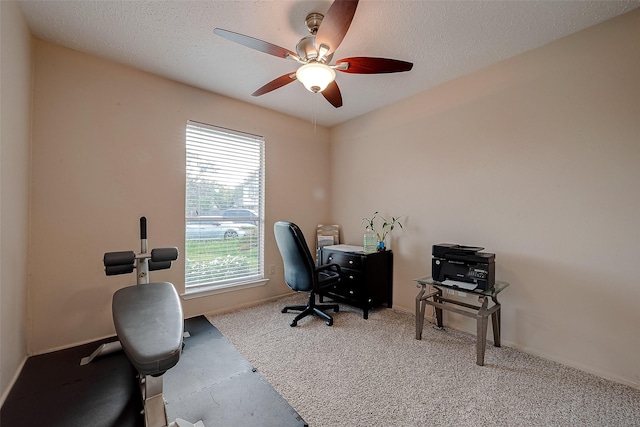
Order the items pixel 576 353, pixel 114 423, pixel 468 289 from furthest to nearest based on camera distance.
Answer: pixel 468 289 → pixel 576 353 → pixel 114 423

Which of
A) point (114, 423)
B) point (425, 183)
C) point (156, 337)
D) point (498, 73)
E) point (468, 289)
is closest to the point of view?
point (156, 337)

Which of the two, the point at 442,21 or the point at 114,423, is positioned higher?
the point at 442,21

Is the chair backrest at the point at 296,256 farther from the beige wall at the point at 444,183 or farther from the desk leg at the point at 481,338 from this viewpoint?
the desk leg at the point at 481,338

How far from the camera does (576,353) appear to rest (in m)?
1.98

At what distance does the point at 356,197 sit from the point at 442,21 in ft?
7.15

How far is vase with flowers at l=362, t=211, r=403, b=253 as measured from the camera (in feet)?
10.4

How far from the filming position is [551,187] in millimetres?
2098

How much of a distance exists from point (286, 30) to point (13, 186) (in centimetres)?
212

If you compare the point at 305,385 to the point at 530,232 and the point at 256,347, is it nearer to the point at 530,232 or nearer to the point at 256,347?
Answer: the point at 256,347

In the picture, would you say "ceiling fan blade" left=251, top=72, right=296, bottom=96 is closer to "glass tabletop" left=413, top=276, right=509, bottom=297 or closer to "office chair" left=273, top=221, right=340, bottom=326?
"office chair" left=273, top=221, right=340, bottom=326

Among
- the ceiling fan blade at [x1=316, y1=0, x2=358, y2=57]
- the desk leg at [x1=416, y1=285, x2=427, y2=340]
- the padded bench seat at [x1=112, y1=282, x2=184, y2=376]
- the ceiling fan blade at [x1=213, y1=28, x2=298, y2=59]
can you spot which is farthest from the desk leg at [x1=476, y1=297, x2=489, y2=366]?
the ceiling fan blade at [x1=213, y1=28, x2=298, y2=59]

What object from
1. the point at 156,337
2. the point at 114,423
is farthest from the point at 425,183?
the point at 114,423

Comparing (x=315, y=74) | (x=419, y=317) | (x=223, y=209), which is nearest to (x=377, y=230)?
(x=419, y=317)

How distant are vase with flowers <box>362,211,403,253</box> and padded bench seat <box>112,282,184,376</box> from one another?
210cm
